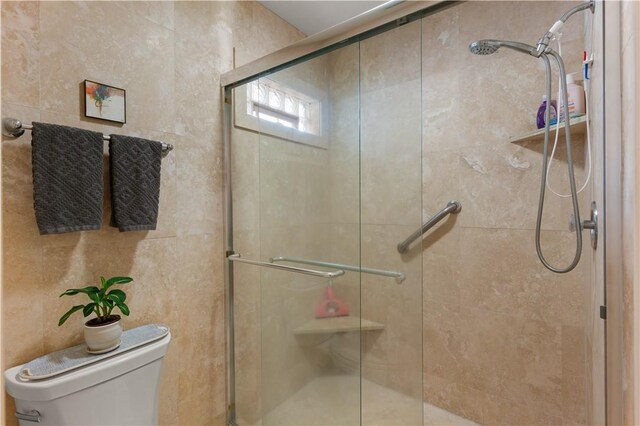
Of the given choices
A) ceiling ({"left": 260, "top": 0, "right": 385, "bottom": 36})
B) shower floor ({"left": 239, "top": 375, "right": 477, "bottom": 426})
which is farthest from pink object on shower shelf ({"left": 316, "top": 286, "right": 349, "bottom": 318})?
ceiling ({"left": 260, "top": 0, "right": 385, "bottom": 36})

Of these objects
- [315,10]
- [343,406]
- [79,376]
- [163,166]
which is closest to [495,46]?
[315,10]

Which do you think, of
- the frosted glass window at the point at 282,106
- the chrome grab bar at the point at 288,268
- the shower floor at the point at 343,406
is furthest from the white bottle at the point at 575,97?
the shower floor at the point at 343,406

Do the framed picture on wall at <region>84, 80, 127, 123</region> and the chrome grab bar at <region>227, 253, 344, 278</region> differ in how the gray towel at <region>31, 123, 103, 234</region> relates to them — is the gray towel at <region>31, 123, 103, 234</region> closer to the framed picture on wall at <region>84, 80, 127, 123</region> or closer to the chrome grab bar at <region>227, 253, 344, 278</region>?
the framed picture on wall at <region>84, 80, 127, 123</region>

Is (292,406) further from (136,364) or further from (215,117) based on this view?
(215,117)

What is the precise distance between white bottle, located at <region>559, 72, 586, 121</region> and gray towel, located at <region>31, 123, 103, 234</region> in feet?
5.72

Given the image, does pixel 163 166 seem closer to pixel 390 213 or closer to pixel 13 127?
pixel 13 127

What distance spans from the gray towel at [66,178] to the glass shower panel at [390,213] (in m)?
0.95

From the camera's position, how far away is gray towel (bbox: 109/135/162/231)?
1.19 m

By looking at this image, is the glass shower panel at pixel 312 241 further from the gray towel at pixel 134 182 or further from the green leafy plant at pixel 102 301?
the green leafy plant at pixel 102 301

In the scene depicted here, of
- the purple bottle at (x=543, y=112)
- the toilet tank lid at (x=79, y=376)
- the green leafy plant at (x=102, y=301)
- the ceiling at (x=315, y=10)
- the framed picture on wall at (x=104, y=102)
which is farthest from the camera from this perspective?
the ceiling at (x=315, y=10)

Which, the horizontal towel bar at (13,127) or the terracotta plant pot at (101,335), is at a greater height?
the horizontal towel bar at (13,127)

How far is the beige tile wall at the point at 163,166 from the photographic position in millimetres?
1052

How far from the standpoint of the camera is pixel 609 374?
2.69 ft

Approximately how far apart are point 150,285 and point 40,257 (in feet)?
1.25
